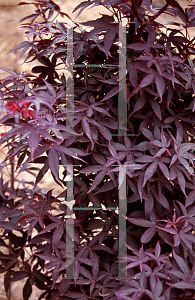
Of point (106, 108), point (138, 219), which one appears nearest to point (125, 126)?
point (106, 108)

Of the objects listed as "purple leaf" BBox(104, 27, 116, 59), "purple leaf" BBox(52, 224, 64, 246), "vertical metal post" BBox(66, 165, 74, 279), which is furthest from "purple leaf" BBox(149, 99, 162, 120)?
"purple leaf" BBox(52, 224, 64, 246)

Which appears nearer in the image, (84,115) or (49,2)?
(84,115)

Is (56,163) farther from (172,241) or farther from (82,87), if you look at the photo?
(172,241)

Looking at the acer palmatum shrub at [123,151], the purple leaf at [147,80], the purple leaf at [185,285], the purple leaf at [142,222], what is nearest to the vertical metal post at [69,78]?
the acer palmatum shrub at [123,151]

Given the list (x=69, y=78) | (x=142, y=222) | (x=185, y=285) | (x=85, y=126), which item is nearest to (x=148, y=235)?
(x=142, y=222)

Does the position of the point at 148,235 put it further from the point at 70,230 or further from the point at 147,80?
A: the point at 147,80

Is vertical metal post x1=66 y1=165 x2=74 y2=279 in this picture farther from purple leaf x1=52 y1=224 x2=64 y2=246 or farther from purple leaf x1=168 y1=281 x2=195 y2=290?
purple leaf x1=168 y1=281 x2=195 y2=290

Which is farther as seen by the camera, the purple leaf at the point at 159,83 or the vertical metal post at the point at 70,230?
the vertical metal post at the point at 70,230

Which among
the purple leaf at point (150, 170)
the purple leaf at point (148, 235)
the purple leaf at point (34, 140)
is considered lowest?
the purple leaf at point (148, 235)

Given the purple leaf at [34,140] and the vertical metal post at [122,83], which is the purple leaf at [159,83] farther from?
the purple leaf at [34,140]

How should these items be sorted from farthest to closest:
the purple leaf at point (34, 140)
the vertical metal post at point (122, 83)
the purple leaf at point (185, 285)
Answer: the vertical metal post at point (122, 83), the purple leaf at point (185, 285), the purple leaf at point (34, 140)

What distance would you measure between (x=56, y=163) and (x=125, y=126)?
28 cm

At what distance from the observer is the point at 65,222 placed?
2.84 feet

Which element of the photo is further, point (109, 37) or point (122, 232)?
point (122, 232)
